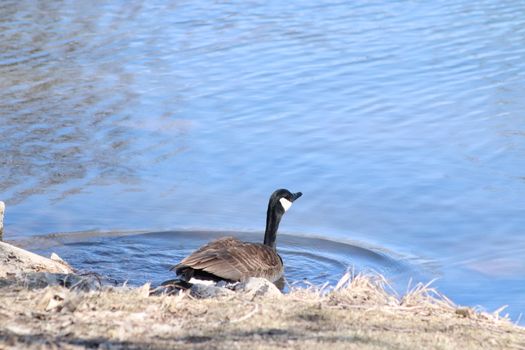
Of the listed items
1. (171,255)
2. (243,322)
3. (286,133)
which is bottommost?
(171,255)

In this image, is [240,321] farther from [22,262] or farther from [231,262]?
[231,262]

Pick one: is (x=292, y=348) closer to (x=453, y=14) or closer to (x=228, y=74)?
(x=228, y=74)

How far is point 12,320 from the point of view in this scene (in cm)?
503

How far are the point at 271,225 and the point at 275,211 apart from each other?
17cm

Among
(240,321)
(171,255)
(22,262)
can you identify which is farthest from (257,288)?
(171,255)

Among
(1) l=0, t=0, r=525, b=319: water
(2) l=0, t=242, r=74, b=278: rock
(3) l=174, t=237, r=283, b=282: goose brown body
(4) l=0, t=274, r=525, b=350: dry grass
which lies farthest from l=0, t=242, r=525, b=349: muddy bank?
(1) l=0, t=0, r=525, b=319: water

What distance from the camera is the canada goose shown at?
900 centimetres

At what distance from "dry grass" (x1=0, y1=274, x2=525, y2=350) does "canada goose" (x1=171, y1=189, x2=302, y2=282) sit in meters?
2.87

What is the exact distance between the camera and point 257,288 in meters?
6.63

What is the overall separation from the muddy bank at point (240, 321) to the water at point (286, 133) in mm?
2991

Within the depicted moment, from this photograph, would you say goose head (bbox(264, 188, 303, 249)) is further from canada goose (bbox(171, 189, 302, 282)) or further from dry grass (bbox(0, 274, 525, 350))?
dry grass (bbox(0, 274, 525, 350))

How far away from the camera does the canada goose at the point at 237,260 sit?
29.5ft

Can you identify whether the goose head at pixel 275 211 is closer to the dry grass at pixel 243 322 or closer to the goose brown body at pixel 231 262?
the goose brown body at pixel 231 262

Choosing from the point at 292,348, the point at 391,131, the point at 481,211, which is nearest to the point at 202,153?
the point at 391,131
